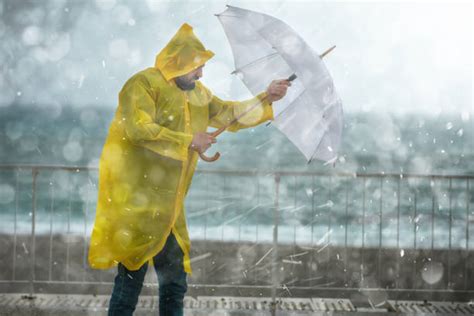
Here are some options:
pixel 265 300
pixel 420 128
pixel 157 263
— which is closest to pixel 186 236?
pixel 157 263

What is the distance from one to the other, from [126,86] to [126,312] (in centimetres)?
129

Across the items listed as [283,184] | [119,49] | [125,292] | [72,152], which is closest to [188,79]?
[125,292]

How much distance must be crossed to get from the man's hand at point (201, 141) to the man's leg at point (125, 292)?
0.78 meters

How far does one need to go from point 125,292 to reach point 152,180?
2.16 feet

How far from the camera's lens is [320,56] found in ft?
13.2

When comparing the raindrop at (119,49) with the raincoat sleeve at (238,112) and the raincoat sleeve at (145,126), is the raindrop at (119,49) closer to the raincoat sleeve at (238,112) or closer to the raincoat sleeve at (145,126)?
the raincoat sleeve at (238,112)

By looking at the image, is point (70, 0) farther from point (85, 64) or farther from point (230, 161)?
point (230, 161)

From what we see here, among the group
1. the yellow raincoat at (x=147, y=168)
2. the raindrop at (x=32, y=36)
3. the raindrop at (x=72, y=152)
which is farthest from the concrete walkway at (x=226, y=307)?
the raindrop at (x=32, y=36)

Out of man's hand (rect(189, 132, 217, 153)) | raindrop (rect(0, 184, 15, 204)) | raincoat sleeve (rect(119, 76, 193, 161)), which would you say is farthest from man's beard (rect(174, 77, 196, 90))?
raindrop (rect(0, 184, 15, 204))

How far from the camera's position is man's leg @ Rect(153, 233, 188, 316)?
4016 mm

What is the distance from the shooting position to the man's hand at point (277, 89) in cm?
412

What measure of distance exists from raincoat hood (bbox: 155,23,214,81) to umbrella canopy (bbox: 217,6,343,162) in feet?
1.24

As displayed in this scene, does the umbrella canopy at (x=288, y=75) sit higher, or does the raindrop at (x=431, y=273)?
the umbrella canopy at (x=288, y=75)

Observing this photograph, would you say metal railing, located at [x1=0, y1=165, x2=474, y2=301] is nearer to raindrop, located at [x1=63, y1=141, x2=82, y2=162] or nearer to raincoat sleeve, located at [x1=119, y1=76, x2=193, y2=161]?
raincoat sleeve, located at [x1=119, y1=76, x2=193, y2=161]
